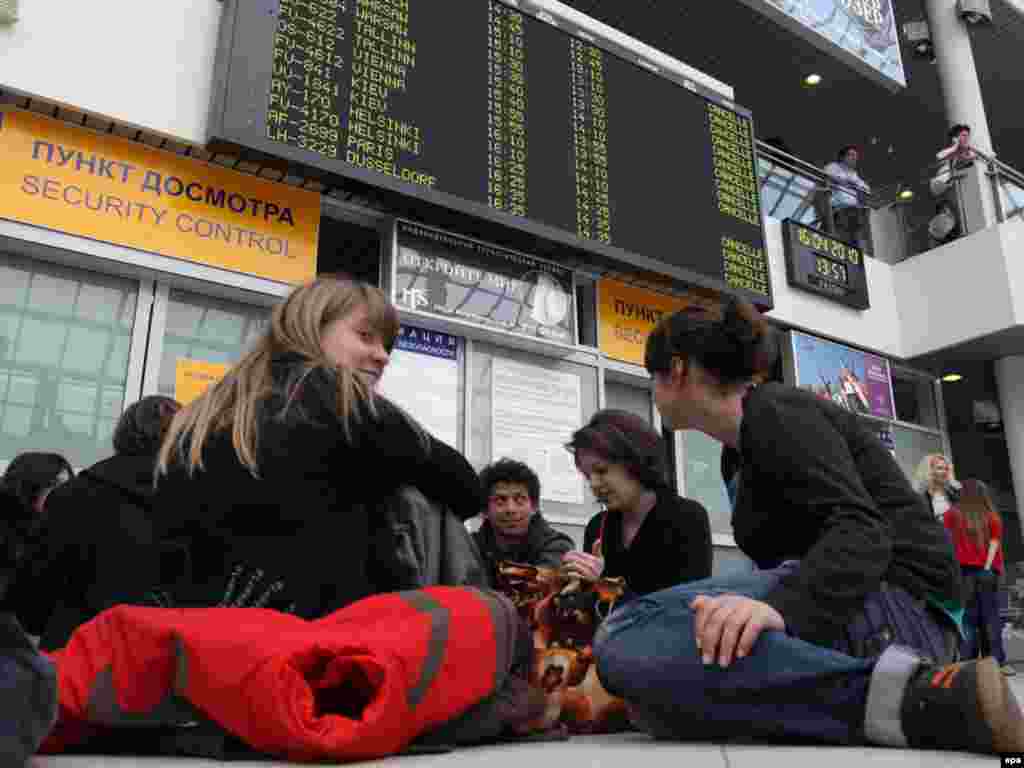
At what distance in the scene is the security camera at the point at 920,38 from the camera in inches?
410

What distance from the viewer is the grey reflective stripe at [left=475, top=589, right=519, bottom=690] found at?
4.81 feet

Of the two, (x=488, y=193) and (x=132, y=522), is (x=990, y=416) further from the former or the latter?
(x=132, y=522)

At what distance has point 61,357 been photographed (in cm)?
398

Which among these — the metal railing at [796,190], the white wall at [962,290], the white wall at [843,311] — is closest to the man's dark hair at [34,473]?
the white wall at [843,311]

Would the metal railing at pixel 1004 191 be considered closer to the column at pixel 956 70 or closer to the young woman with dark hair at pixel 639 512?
the column at pixel 956 70

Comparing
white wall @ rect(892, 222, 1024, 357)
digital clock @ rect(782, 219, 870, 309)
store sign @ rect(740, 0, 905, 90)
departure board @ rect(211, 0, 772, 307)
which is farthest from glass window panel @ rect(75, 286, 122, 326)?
white wall @ rect(892, 222, 1024, 357)

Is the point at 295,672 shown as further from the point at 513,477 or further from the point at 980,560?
the point at 980,560

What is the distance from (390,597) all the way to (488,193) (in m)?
3.83

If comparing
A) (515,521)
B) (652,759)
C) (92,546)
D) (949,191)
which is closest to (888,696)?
(652,759)

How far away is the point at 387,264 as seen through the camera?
16.3ft

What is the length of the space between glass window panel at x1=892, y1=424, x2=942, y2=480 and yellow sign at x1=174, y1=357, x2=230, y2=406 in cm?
660

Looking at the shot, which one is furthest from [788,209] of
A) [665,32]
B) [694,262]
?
[665,32]

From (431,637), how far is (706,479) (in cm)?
563

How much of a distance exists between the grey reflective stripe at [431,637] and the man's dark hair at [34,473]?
6.17 ft
